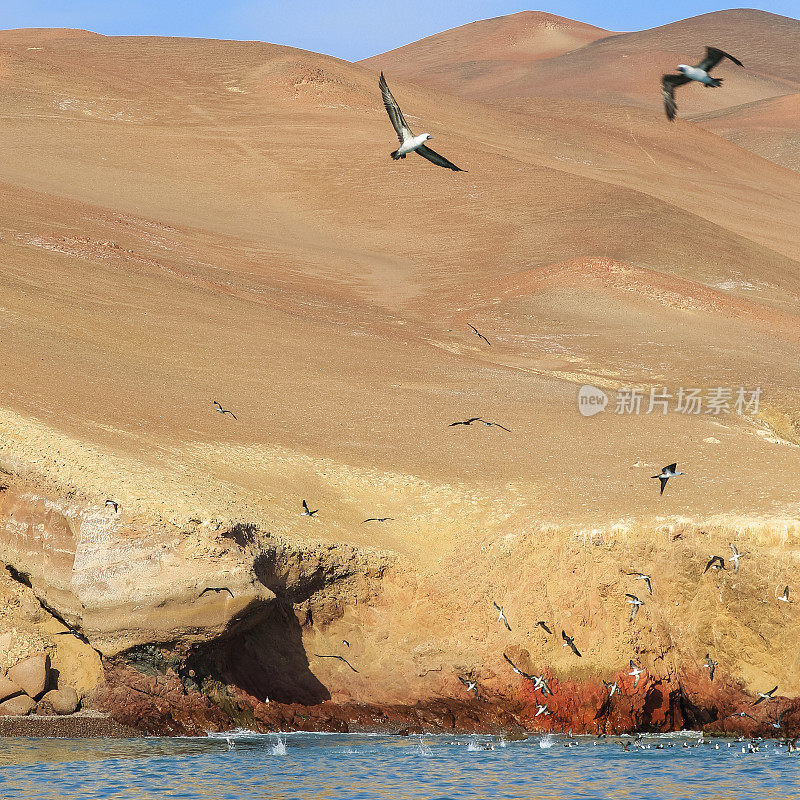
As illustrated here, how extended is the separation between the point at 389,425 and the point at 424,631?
5.91m

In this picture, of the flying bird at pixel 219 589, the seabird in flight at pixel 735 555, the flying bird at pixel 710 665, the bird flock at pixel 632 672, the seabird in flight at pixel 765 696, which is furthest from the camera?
the flying bird at pixel 710 665

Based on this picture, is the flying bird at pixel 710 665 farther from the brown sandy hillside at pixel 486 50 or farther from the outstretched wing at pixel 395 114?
the brown sandy hillside at pixel 486 50

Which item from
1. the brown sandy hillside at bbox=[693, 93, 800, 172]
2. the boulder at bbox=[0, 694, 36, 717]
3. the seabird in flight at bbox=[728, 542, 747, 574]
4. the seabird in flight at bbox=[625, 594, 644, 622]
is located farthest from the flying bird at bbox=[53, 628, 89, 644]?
the brown sandy hillside at bbox=[693, 93, 800, 172]

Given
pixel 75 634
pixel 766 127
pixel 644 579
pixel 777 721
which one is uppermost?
pixel 766 127

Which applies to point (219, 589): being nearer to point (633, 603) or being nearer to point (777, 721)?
point (633, 603)

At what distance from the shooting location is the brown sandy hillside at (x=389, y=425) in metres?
17.0

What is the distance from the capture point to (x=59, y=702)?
1638 cm

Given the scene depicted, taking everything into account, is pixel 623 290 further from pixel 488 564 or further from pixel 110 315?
pixel 488 564

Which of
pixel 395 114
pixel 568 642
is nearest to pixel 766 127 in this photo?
pixel 568 642

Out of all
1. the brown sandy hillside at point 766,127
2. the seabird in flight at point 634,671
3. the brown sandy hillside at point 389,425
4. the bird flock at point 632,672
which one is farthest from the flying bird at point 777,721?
the brown sandy hillside at point 766,127

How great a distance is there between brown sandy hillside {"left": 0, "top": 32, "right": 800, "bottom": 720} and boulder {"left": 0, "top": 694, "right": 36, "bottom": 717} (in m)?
1.28

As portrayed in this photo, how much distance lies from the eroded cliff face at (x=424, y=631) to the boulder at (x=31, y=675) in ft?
0.80

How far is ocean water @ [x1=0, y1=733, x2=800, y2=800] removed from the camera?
13.7 metres

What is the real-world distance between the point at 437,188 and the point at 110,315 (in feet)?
93.0
